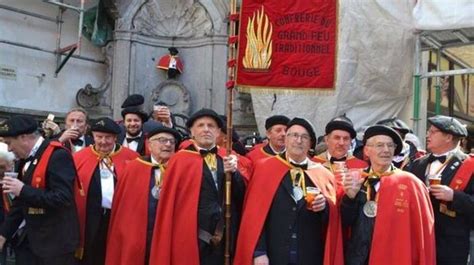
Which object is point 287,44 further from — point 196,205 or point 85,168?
point 85,168

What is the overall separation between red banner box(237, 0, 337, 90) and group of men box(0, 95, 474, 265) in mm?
789

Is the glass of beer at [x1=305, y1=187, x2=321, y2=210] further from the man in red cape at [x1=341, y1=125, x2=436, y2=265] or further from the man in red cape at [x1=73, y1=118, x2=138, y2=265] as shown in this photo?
the man in red cape at [x1=73, y1=118, x2=138, y2=265]

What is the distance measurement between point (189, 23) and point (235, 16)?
8.16 meters

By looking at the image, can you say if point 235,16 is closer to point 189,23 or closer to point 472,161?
point 472,161

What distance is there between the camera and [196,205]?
502 centimetres

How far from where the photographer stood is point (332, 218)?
479cm

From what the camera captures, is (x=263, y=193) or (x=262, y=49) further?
(x=262, y=49)

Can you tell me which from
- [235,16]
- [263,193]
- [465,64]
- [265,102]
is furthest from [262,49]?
[465,64]

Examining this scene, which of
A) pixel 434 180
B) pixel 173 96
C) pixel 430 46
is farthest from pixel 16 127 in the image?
pixel 173 96

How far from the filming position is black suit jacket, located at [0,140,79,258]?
4.76 metres

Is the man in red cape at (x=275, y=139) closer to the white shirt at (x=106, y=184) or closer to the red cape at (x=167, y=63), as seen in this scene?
the white shirt at (x=106, y=184)

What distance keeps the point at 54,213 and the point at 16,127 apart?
28.0 inches

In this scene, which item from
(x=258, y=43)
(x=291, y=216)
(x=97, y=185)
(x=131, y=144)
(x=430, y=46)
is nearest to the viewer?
(x=291, y=216)

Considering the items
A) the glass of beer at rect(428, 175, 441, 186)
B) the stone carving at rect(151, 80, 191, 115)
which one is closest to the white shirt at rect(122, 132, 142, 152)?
the glass of beer at rect(428, 175, 441, 186)
